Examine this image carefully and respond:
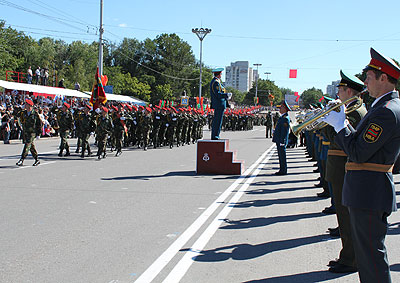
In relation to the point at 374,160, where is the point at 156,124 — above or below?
above

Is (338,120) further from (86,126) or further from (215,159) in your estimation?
(86,126)

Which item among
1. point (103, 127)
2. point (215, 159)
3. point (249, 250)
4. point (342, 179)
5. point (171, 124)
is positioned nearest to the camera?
point (342, 179)

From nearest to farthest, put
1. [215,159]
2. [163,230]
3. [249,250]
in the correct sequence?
1. [249,250]
2. [163,230]
3. [215,159]

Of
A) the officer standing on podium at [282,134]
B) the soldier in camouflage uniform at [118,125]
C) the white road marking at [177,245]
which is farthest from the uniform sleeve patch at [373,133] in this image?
the soldier in camouflage uniform at [118,125]

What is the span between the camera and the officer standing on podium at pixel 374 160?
336 centimetres

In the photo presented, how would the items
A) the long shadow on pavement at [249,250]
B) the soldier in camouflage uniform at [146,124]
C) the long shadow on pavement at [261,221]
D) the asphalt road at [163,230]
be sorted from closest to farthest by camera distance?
the asphalt road at [163,230], the long shadow on pavement at [249,250], the long shadow on pavement at [261,221], the soldier in camouflage uniform at [146,124]

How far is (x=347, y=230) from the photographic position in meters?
4.95

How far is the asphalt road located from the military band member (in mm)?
200

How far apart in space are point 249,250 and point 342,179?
1457 mm

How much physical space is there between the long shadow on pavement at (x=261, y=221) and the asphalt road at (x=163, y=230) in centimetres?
2

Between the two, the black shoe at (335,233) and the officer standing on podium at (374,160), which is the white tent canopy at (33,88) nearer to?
the black shoe at (335,233)

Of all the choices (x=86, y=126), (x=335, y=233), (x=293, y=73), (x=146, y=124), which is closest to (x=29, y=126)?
(x=86, y=126)

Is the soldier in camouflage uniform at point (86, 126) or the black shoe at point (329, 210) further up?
the soldier in camouflage uniform at point (86, 126)

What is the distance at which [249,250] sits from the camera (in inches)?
216
